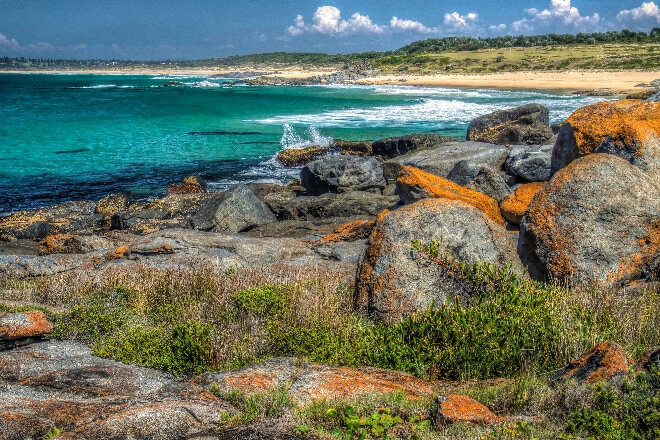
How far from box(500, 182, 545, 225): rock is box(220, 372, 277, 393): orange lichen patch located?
21.3 feet

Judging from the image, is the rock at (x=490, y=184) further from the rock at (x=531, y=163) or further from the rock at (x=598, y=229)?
the rock at (x=598, y=229)

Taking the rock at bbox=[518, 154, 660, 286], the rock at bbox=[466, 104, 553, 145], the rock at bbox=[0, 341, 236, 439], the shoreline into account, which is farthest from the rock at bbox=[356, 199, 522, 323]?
the shoreline

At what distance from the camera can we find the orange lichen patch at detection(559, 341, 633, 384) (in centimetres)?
450

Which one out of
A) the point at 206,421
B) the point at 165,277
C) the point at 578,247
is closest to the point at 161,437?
the point at 206,421

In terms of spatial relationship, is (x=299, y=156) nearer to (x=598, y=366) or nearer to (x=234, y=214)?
(x=234, y=214)

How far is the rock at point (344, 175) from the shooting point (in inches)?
766

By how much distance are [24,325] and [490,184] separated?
8.88 m

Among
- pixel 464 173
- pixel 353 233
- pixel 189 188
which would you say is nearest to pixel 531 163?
pixel 464 173

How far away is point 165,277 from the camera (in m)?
8.56

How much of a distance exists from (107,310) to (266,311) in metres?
2.18

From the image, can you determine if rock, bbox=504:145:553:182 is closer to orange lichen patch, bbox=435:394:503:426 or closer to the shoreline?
orange lichen patch, bbox=435:394:503:426

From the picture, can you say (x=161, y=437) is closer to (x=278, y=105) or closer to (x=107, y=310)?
(x=107, y=310)

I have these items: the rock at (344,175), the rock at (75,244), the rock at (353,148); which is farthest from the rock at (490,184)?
the rock at (353,148)

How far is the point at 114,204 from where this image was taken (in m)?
20.1
